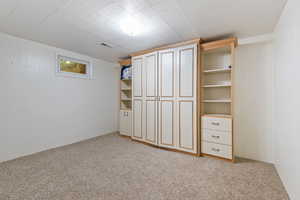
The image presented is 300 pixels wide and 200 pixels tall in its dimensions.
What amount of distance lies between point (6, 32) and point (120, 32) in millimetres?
1974

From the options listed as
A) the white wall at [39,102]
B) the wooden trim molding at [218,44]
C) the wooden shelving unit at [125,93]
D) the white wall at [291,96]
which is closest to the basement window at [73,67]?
the white wall at [39,102]

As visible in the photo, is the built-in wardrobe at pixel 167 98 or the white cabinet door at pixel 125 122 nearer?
the built-in wardrobe at pixel 167 98

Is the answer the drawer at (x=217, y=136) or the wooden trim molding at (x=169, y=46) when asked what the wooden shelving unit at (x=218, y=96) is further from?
the wooden trim molding at (x=169, y=46)

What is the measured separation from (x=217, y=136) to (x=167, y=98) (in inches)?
47.0

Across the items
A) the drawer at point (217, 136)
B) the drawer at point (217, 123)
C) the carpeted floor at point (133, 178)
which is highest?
the drawer at point (217, 123)

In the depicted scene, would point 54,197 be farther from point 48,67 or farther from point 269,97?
point 269,97

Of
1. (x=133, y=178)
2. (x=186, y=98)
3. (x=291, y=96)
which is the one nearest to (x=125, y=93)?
(x=186, y=98)

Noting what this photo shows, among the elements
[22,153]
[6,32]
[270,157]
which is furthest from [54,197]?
[270,157]

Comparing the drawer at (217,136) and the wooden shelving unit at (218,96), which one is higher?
the wooden shelving unit at (218,96)

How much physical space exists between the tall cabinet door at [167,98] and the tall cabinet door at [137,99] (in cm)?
53

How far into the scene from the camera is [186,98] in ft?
8.81

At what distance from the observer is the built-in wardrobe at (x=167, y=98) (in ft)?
8.65

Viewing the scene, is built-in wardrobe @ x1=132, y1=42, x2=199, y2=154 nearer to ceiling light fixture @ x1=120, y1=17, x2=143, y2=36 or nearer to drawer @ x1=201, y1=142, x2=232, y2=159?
drawer @ x1=201, y1=142, x2=232, y2=159

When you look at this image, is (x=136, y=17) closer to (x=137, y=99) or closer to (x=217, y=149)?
(x=137, y=99)
